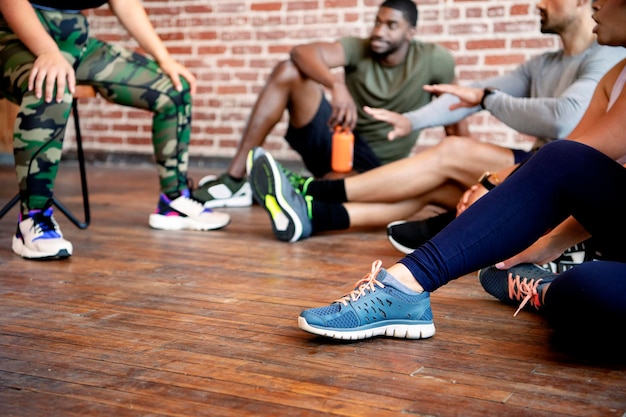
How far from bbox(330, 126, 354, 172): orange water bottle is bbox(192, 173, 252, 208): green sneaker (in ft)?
1.68

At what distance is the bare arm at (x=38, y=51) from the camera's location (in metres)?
2.20

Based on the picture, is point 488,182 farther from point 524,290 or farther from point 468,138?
point 524,290

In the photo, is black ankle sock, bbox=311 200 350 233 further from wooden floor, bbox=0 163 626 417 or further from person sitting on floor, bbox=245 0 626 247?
wooden floor, bbox=0 163 626 417

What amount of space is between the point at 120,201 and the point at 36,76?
1329 millimetres

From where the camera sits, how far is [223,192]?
3326mm

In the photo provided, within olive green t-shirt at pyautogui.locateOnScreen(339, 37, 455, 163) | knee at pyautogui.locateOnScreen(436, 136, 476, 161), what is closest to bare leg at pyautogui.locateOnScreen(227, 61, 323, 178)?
olive green t-shirt at pyautogui.locateOnScreen(339, 37, 455, 163)

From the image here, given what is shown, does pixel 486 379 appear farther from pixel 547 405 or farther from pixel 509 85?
pixel 509 85

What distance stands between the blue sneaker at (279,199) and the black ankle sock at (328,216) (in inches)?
1.7

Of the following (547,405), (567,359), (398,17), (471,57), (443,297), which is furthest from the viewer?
(471,57)

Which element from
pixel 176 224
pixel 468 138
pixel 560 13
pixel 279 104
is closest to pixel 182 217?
pixel 176 224

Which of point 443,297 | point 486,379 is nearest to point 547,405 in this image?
point 486,379

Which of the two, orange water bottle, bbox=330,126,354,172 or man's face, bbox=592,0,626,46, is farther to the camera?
orange water bottle, bbox=330,126,354,172

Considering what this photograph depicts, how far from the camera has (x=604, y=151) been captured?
146 cm

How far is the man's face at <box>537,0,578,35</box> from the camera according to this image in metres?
2.45
